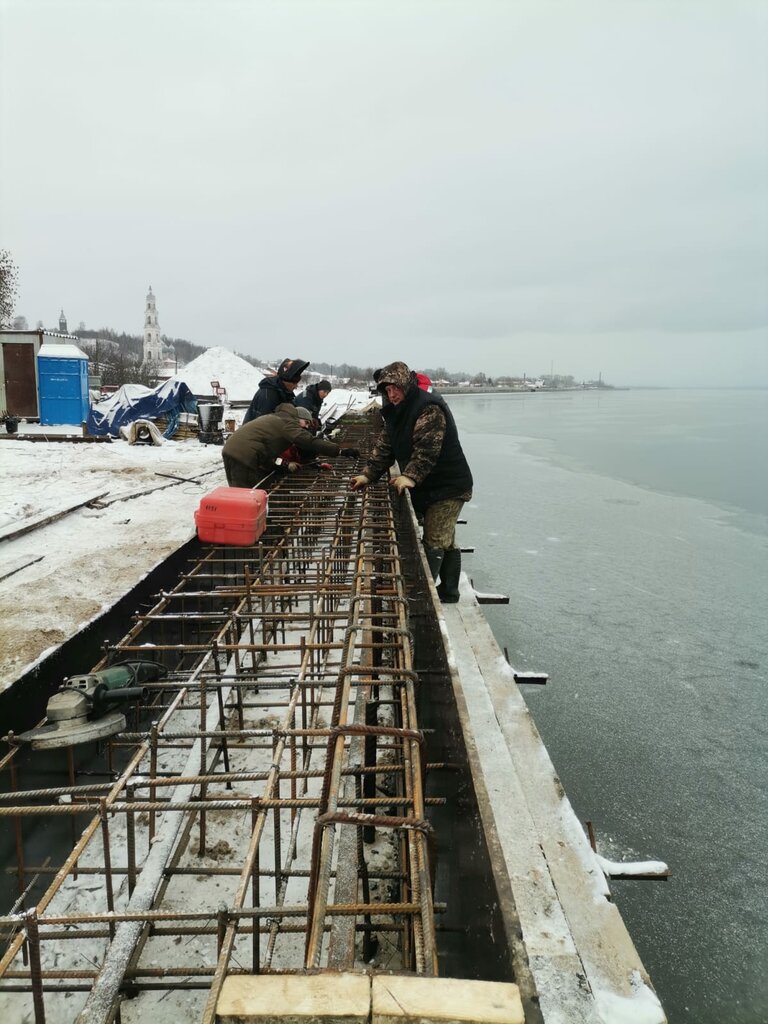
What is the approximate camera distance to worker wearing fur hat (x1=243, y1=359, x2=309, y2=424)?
7617 millimetres

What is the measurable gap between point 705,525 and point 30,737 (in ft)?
40.8

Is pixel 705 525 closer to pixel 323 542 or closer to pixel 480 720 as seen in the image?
pixel 323 542

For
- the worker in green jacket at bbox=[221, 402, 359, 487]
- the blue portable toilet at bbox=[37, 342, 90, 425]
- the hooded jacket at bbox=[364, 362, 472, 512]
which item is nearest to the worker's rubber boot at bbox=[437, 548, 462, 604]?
the hooded jacket at bbox=[364, 362, 472, 512]

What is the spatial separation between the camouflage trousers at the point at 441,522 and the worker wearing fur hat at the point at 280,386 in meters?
3.22

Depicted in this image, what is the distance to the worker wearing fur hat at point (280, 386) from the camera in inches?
300

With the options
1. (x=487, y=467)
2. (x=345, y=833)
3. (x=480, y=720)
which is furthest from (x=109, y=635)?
(x=487, y=467)

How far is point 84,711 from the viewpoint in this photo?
331 cm

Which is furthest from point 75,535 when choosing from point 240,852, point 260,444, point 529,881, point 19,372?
point 19,372

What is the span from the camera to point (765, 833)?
13.7 ft

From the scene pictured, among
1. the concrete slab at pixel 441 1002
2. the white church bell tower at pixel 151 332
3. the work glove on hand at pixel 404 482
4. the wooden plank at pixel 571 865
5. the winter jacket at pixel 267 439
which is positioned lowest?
the wooden plank at pixel 571 865

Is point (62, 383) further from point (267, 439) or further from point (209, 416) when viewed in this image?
point (267, 439)

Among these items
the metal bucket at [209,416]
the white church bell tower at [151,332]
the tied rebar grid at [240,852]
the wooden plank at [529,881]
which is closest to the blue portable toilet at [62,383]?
the metal bucket at [209,416]

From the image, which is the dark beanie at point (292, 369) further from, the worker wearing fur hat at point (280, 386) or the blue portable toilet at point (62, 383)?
the blue portable toilet at point (62, 383)

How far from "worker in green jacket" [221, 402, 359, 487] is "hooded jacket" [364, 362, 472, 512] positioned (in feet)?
5.39
